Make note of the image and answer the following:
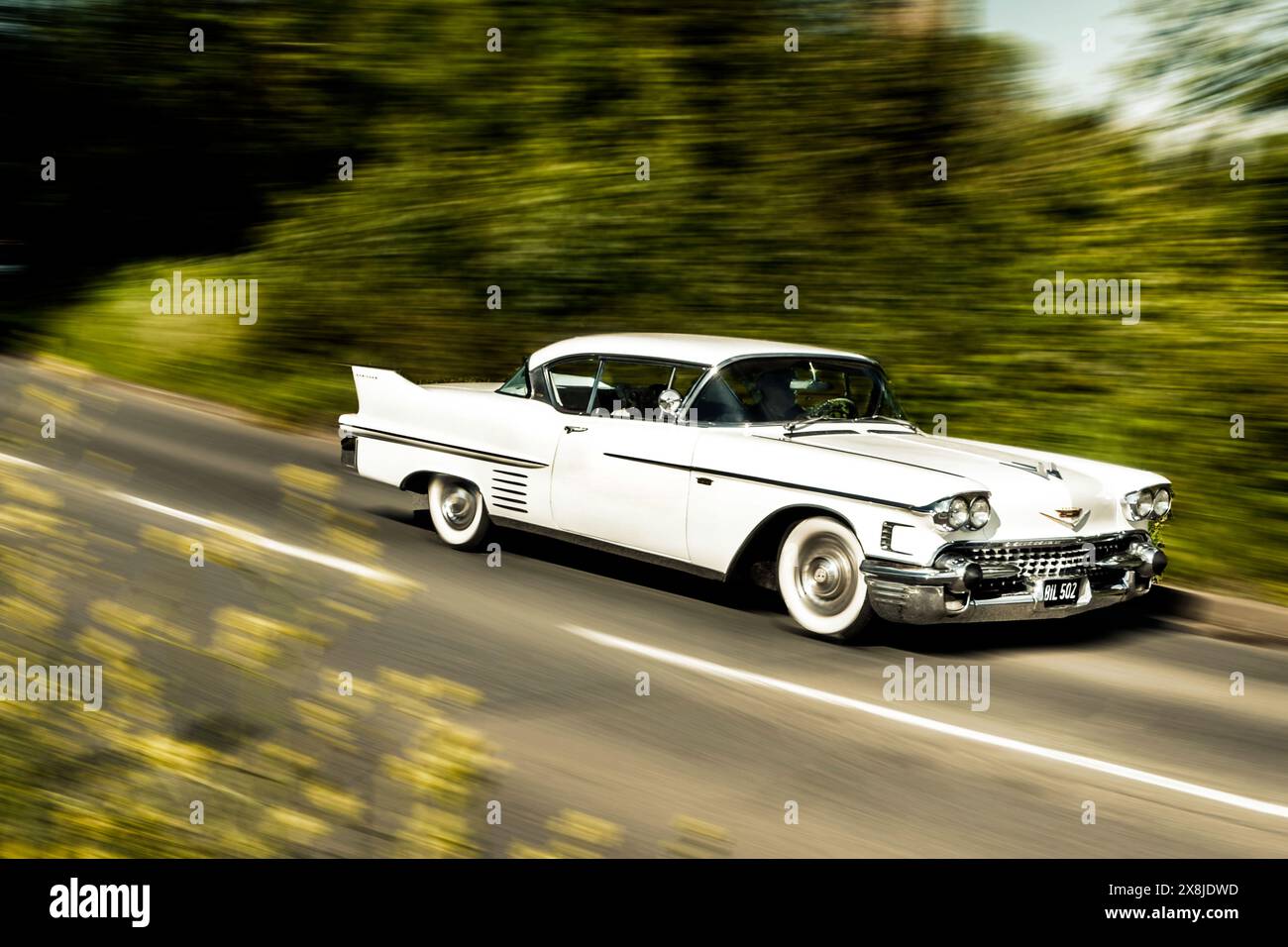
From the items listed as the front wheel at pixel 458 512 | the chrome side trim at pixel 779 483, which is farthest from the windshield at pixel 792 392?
the front wheel at pixel 458 512

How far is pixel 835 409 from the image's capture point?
830 cm

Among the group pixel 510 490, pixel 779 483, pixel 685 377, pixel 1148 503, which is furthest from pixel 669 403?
pixel 1148 503

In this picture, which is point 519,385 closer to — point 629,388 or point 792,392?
point 629,388

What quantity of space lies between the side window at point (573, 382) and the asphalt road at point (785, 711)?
3.63 ft

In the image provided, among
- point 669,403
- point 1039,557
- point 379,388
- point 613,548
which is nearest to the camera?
point 1039,557

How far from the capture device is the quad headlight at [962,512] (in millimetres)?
6789

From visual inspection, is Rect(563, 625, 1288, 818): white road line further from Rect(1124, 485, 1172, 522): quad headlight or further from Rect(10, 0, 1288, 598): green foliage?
Rect(10, 0, 1288, 598): green foliage

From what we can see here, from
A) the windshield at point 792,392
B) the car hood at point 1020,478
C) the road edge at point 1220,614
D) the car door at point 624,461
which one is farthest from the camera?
the road edge at point 1220,614

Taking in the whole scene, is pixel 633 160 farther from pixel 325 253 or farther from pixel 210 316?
pixel 210 316

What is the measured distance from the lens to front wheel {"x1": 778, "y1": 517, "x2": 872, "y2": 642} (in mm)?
7188

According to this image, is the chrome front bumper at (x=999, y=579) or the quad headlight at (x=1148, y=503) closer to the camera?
the chrome front bumper at (x=999, y=579)

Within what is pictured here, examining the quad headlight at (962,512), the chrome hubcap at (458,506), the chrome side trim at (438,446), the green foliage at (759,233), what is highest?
the green foliage at (759,233)

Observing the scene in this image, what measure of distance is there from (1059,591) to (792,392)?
1989 millimetres

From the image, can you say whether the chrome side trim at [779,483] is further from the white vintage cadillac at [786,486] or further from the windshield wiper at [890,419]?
the windshield wiper at [890,419]
